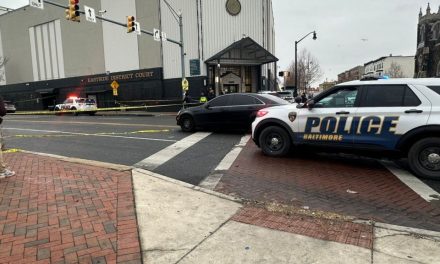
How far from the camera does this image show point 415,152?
6.59 m

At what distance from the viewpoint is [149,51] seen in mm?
32469

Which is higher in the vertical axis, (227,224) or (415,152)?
(415,152)

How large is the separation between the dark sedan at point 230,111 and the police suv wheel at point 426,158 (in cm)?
597

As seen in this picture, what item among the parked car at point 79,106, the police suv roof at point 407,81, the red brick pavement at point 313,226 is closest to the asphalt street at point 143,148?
the red brick pavement at point 313,226

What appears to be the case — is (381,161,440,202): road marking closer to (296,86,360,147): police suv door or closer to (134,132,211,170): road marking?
Answer: (296,86,360,147): police suv door

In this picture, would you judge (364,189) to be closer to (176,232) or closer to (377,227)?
(377,227)

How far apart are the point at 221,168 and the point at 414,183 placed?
3468 millimetres

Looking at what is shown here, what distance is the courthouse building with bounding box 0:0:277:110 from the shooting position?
100 feet

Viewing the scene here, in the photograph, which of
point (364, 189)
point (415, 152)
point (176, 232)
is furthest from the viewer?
point (415, 152)

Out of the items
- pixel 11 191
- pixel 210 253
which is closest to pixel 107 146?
pixel 11 191

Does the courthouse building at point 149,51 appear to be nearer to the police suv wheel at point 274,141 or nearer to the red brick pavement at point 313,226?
the police suv wheel at point 274,141

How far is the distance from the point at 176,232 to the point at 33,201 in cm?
226

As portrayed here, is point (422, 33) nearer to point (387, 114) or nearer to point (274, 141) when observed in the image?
point (274, 141)

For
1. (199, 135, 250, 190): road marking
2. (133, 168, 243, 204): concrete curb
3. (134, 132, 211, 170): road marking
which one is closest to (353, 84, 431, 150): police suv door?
(199, 135, 250, 190): road marking
